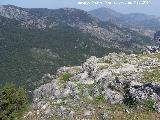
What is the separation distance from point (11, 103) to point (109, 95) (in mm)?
29152

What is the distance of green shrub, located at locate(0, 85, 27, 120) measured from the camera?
7311 centimetres

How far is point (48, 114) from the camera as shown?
56656 millimetres

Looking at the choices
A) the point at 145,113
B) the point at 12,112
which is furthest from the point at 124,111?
the point at 12,112

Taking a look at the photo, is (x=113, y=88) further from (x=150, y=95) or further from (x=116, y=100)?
(x=150, y=95)

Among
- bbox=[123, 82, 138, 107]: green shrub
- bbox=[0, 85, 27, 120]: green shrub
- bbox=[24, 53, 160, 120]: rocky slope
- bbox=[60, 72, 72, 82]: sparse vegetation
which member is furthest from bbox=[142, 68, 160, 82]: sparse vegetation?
bbox=[0, 85, 27, 120]: green shrub

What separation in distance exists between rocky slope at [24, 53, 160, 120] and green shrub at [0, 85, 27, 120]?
36.4 feet

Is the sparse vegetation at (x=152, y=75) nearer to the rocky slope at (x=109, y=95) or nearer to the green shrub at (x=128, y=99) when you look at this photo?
the rocky slope at (x=109, y=95)

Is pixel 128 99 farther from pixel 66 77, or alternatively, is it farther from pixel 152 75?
pixel 66 77

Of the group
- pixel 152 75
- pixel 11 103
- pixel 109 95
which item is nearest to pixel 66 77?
pixel 11 103

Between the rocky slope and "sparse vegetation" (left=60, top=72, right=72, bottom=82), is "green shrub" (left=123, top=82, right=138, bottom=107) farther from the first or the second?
"sparse vegetation" (left=60, top=72, right=72, bottom=82)

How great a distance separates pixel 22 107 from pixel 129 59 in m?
25.1

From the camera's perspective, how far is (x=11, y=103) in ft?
258

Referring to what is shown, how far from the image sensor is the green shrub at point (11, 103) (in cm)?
7311

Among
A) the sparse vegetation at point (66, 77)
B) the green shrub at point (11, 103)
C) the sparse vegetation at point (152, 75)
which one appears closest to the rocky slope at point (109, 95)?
the sparse vegetation at point (152, 75)
